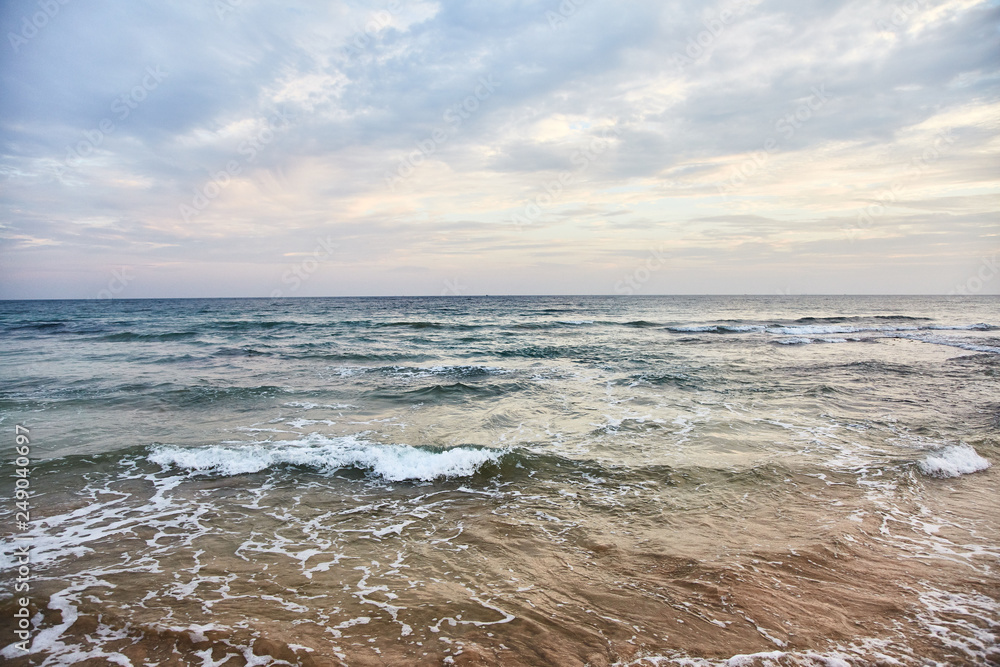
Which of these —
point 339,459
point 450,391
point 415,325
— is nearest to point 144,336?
point 415,325

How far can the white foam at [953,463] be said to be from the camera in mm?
7363

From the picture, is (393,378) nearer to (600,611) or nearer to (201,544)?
(201,544)

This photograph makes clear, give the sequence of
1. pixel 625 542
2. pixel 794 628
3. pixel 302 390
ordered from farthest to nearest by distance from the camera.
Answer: pixel 302 390 → pixel 625 542 → pixel 794 628

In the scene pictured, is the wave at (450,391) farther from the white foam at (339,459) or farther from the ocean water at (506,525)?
the white foam at (339,459)

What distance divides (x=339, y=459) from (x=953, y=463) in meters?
10.6

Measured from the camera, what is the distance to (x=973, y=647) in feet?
11.9

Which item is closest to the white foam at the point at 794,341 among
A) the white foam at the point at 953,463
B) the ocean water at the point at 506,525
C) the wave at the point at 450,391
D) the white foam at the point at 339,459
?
the ocean water at the point at 506,525

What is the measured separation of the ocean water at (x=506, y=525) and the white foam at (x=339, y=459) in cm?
7

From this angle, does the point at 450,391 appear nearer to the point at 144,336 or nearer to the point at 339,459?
the point at 339,459

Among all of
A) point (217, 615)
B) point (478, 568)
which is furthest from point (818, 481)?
point (217, 615)

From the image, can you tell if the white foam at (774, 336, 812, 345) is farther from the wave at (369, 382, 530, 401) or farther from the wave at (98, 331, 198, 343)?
the wave at (98, 331, 198, 343)

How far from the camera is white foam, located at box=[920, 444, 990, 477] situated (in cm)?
736

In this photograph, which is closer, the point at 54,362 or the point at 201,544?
the point at 201,544

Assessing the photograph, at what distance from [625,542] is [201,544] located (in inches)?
200
